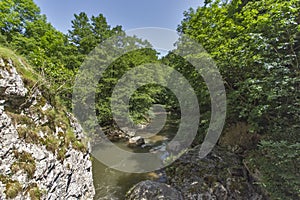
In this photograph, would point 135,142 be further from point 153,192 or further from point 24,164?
point 24,164

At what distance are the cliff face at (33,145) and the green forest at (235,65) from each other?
0.73m

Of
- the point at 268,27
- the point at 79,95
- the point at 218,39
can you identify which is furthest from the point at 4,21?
the point at 268,27

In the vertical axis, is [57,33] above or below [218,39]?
above

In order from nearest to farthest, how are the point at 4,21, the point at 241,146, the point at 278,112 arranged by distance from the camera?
1. the point at 278,112
2. the point at 241,146
3. the point at 4,21

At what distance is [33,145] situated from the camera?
3254 mm

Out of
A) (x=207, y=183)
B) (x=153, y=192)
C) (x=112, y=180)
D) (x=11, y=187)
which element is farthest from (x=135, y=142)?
(x=11, y=187)

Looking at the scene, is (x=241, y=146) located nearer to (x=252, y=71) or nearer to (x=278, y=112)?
(x=278, y=112)

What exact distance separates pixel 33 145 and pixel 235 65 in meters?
6.00

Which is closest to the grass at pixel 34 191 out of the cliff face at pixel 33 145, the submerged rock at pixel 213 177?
the cliff face at pixel 33 145

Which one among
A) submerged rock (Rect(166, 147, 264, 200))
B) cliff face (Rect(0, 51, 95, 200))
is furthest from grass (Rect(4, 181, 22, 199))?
submerged rock (Rect(166, 147, 264, 200))

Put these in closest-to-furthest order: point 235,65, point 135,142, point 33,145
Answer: point 33,145, point 235,65, point 135,142

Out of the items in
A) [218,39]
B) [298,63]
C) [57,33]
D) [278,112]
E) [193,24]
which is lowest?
[278,112]

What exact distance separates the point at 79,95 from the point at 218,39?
25.3 ft

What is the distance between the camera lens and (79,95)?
884cm
